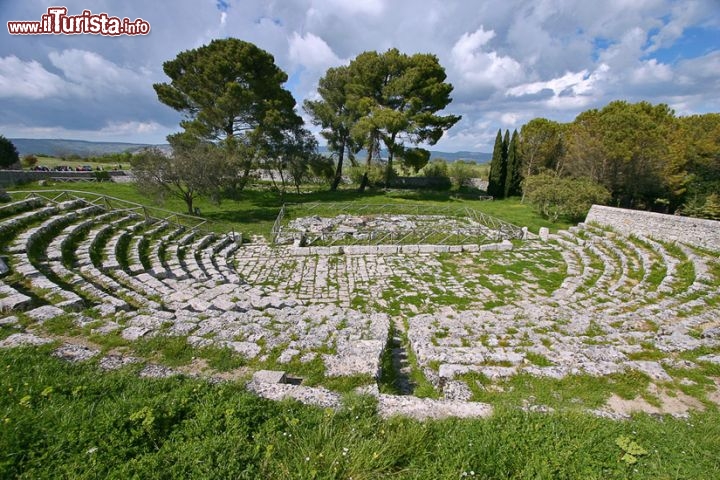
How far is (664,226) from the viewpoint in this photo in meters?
13.2

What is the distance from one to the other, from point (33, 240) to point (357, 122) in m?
23.6

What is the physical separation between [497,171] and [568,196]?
13.2m

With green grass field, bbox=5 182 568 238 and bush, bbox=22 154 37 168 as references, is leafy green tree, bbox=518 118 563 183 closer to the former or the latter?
green grass field, bbox=5 182 568 238

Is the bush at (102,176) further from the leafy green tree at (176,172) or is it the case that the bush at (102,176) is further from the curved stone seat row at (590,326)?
the curved stone seat row at (590,326)

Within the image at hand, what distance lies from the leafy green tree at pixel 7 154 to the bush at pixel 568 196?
43280mm

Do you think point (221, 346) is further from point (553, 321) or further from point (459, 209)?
point (459, 209)

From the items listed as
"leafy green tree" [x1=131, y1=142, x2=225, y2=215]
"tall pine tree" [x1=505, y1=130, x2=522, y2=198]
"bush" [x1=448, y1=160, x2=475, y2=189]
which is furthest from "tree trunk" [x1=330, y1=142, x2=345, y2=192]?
"tall pine tree" [x1=505, y1=130, x2=522, y2=198]

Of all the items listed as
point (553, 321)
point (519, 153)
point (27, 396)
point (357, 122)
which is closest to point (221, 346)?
point (27, 396)

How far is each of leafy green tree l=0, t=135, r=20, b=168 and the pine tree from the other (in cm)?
4552

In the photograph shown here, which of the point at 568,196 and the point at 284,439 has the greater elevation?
the point at 568,196

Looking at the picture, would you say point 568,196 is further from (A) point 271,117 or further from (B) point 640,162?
(A) point 271,117

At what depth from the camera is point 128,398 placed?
3.35 m

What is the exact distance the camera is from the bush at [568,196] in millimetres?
19578

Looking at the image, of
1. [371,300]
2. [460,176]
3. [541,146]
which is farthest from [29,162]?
[541,146]
